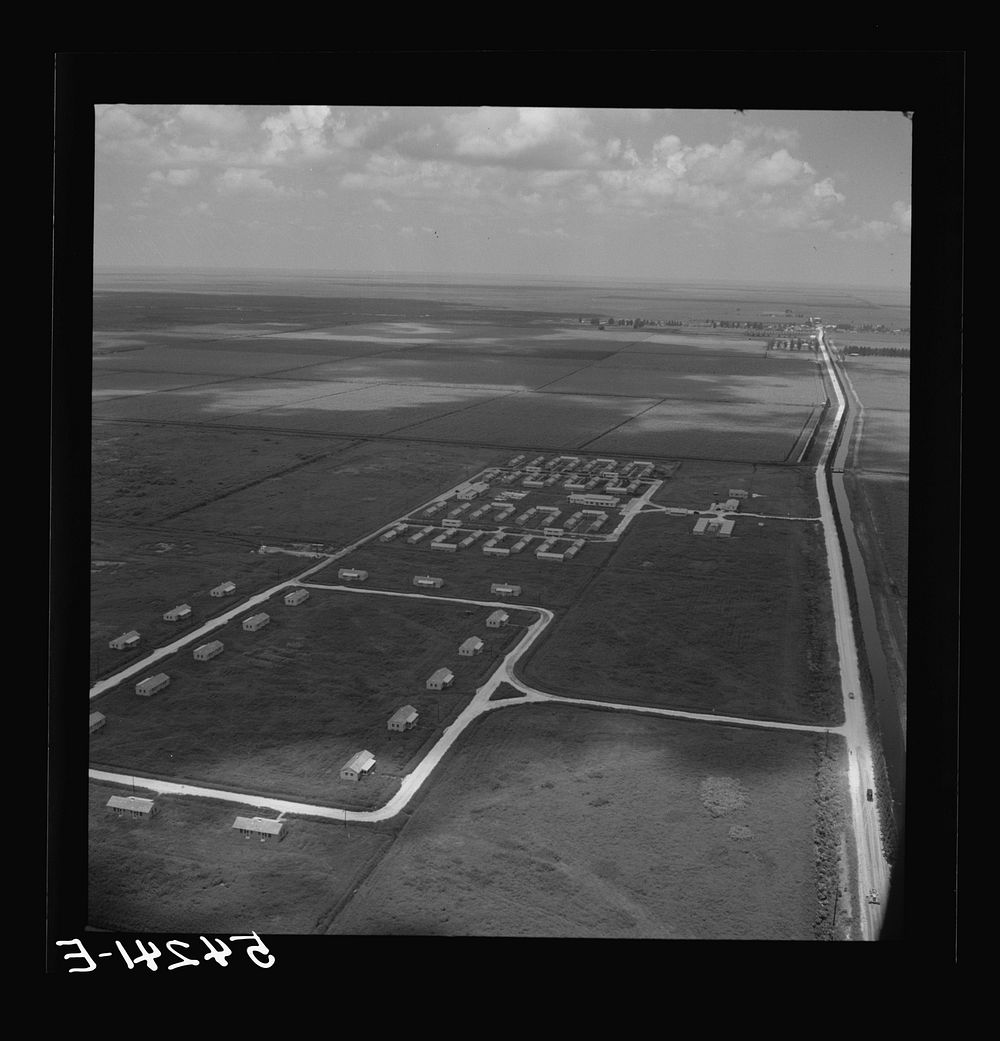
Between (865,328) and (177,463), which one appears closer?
(177,463)

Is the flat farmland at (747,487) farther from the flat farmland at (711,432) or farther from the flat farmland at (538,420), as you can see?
the flat farmland at (538,420)

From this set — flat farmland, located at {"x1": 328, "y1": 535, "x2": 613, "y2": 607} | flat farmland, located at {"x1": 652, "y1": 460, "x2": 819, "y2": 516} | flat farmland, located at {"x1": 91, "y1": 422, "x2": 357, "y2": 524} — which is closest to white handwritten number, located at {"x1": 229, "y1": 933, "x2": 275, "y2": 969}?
flat farmland, located at {"x1": 328, "y1": 535, "x2": 613, "y2": 607}

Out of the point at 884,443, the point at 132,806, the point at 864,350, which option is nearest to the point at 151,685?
the point at 132,806

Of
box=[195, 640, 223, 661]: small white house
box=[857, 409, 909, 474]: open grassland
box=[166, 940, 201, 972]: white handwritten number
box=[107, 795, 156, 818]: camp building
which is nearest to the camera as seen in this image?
box=[166, 940, 201, 972]: white handwritten number

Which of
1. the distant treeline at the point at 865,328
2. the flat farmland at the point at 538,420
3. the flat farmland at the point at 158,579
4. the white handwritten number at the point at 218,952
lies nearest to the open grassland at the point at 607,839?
the white handwritten number at the point at 218,952

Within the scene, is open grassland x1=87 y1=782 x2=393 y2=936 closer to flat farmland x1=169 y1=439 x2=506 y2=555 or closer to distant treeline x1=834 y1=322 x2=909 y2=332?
flat farmland x1=169 y1=439 x2=506 y2=555

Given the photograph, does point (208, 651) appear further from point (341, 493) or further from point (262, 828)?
point (341, 493)

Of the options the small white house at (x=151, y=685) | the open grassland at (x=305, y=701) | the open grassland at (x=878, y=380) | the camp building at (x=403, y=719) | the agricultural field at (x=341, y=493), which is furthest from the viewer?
the open grassland at (x=878, y=380)
